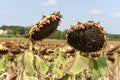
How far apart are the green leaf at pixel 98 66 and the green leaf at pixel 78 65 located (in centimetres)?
9

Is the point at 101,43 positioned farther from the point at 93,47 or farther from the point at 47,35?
the point at 47,35

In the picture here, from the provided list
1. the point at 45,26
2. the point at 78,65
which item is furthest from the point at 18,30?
the point at 78,65

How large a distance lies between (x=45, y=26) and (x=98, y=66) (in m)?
0.42

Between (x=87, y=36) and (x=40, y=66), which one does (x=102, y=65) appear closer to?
(x=87, y=36)

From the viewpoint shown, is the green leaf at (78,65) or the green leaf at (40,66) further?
the green leaf at (40,66)

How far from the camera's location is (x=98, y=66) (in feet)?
9.21

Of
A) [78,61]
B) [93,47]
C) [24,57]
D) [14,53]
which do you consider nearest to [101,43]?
[93,47]

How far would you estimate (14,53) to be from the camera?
24.3 ft

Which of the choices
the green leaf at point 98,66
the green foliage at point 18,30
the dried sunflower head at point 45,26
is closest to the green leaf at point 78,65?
the green leaf at point 98,66

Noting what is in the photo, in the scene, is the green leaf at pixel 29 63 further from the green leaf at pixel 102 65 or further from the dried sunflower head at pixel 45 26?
the green leaf at pixel 102 65

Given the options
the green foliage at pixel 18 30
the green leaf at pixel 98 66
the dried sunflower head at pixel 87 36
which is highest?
the green foliage at pixel 18 30

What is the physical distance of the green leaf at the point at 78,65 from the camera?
2.60m

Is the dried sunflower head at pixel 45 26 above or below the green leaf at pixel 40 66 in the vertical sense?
above

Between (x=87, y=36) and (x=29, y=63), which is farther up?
(x=87, y=36)
